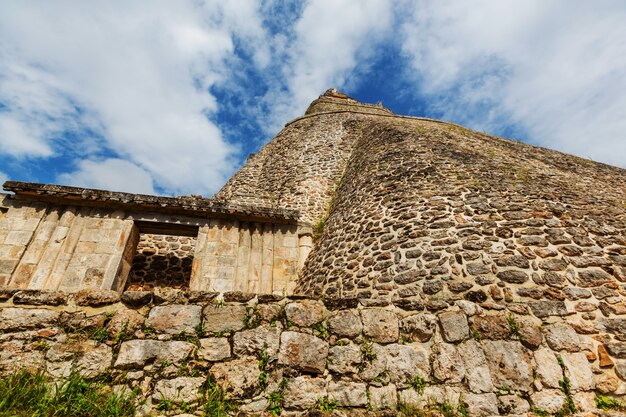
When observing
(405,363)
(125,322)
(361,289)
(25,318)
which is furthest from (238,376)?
(361,289)

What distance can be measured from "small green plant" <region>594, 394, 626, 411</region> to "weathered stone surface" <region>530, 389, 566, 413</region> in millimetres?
444

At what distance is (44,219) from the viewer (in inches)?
282

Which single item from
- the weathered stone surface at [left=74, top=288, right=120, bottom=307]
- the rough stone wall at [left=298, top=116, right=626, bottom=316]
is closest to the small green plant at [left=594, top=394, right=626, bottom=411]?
the rough stone wall at [left=298, top=116, right=626, bottom=316]

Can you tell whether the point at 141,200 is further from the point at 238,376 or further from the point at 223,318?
the point at 238,376

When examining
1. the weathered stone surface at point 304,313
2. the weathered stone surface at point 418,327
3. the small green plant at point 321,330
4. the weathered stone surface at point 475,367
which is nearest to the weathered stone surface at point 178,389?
the weathered stone surface at point 304,313

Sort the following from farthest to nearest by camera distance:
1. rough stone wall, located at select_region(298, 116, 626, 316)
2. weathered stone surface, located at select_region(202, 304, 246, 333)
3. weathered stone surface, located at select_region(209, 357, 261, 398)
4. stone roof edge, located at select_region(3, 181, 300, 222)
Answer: stone roof edge, located at select_region(3, 181, 300, 222), rough stone wall, located at select_region(298, 116, 626, 316), weathered stone surface, located at select_region(202, 304, 246, 333), weathered stone surface, located at select_region(209, 357, 261, 398)

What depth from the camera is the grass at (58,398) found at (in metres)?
2.28

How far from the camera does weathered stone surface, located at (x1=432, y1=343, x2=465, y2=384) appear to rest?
3.24 meters

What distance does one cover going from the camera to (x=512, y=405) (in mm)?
3230

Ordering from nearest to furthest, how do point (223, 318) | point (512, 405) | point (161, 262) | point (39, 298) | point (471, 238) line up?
point (39, 298) → point (223, 318) → point (512, 405) → point (471, 238) → point (161, 262)

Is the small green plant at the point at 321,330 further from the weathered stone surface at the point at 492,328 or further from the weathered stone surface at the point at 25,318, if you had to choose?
the weathered stone surface at the point at 25,318

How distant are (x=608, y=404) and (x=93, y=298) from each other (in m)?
5.32

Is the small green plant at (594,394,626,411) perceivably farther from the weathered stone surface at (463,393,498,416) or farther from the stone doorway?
the stone doorway

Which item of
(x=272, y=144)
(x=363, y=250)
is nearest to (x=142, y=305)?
(x=363, y=250)
